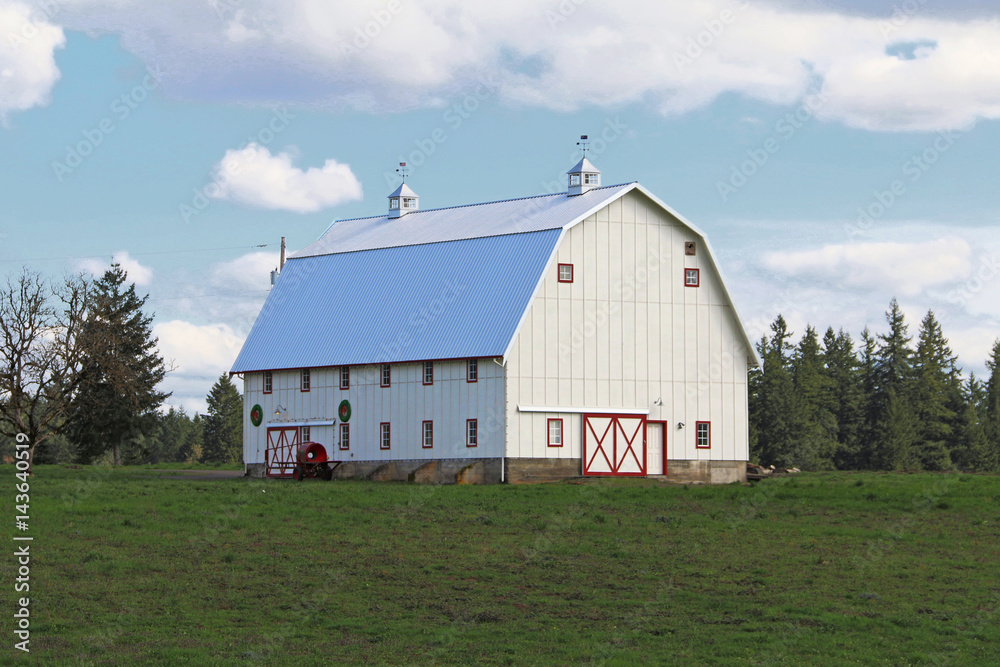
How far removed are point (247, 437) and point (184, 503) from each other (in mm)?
20875

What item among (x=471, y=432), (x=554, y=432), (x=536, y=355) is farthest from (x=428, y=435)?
(x=536, y=355)

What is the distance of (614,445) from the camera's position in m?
47.8

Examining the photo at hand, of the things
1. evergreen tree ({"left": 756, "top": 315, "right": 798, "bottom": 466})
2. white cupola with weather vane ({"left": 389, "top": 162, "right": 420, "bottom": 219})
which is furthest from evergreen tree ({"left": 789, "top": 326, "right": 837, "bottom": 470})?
white cupola with weather vane ({"left": 389, "top": 162, "right": 420, "bottom": 219})

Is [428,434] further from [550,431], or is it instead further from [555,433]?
[555,433]

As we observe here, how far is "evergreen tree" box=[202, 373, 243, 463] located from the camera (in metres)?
109

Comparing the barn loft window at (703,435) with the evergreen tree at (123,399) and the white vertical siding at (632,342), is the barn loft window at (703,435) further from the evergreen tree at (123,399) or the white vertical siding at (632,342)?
the evergreen tree at (123,399)

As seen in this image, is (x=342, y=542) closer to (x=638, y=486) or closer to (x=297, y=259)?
(x=638, y=486)

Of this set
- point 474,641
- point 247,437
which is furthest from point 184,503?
point 247,437

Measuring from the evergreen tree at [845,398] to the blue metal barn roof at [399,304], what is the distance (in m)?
50.8

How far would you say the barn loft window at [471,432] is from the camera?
1848 inches

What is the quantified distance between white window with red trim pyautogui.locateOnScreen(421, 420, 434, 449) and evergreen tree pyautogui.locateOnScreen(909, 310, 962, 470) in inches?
2194

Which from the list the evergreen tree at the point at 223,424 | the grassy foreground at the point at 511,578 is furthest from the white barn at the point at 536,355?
the evergreen tree at the point at 223,424

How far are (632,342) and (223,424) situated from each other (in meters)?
68.3

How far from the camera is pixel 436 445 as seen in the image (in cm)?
4816
